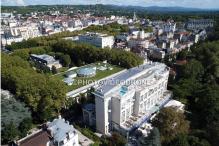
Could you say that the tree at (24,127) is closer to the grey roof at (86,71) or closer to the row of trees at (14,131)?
the row of trees at (14,131)

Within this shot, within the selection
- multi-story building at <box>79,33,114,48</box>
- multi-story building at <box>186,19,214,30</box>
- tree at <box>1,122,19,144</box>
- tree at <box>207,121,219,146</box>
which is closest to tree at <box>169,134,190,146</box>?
tree at <box>207,121,219,146</box>

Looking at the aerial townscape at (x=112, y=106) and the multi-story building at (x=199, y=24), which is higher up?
the multi-story building at (x=199, y=24)

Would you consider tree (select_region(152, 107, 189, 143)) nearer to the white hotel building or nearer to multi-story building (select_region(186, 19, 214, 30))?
the white hotel building

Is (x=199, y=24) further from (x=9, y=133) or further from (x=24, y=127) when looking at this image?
(x=9, y=133)

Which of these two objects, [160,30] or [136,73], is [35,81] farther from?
[160,30]

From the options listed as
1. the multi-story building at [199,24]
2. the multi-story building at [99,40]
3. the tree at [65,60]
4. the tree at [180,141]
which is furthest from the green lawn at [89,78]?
the multi-story building at [199,24]

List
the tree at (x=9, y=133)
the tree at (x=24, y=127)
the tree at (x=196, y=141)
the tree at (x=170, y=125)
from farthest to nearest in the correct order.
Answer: the tree at (x=24, y=127), the tree at (x=9, y=133), the tree at (x=170, y=125), the tree at (x=196, y=141)
